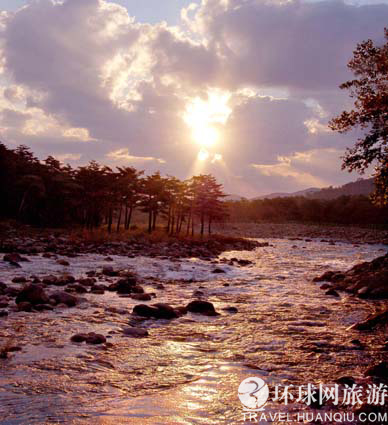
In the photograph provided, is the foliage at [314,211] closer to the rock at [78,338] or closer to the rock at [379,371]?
the rock at [379,371]

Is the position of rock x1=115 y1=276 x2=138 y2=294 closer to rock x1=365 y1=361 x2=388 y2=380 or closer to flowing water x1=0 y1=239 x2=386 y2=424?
flowing water x1=0 y1=239 x2=386 y2=424

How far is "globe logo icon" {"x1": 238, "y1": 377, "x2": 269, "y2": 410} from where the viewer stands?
16.3 feet

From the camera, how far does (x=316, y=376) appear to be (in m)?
5.92

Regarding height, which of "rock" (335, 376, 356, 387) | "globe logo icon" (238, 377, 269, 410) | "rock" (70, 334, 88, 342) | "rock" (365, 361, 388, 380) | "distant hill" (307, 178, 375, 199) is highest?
"distant hill" (307, 178, 375, 199)

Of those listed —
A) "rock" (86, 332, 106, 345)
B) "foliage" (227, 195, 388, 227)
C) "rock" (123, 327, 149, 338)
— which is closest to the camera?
"rock" (86, 332, 106, 345)

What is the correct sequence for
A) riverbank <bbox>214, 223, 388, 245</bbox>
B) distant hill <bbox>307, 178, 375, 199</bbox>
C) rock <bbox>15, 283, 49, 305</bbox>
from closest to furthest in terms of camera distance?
rock <bbox>15, 283, 49, 305</bbox>, riverbank <bbox>214, 223, 388, 245</bbox>, distant hill <bbox>307, 178, 375, 199</bbox>

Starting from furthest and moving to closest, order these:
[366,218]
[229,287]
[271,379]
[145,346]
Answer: [366,218] → [229,287] → [145,346] → [271,379]

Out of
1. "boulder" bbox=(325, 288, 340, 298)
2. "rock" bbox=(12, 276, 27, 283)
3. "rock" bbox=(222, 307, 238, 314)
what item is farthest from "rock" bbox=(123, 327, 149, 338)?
"boulder" bbox=(325, 288, 340, 298)

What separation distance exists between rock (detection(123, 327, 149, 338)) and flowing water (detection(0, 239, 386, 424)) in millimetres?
191

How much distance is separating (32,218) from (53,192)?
14.1 feet

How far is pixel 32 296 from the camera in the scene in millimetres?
9984

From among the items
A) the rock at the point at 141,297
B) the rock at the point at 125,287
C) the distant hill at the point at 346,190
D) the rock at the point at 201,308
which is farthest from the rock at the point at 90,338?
the distant hill at the point at 346,190

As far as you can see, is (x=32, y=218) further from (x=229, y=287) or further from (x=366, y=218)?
(x=366, y=218)

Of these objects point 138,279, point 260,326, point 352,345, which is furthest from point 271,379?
point 138,279
